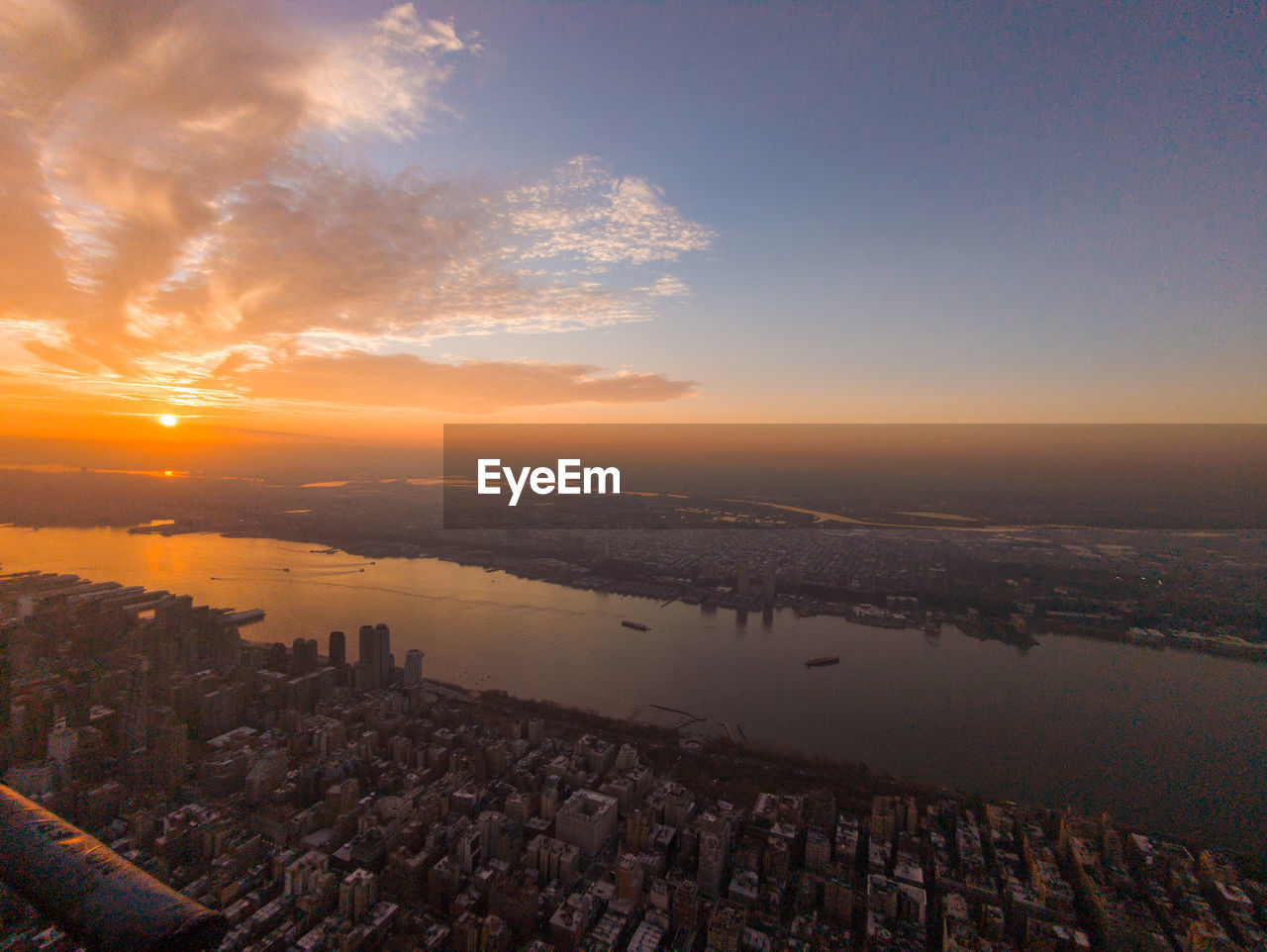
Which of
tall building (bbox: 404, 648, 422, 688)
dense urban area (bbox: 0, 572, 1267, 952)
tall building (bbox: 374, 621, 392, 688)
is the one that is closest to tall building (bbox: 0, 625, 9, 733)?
dense urban area (bbox: 0, 572, 1267, 952)

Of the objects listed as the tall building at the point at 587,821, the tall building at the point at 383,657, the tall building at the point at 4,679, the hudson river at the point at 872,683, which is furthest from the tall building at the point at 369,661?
the tall building at the point at 587,821

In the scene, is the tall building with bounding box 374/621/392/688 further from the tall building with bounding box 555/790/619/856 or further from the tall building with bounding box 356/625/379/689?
the tall building with bounding box 555/790/619/856

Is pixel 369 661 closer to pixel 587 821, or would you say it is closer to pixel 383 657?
pixel 383 657

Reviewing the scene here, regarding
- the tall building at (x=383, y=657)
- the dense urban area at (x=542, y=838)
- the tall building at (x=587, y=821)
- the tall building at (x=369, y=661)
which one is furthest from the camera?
the tall building at (x=383, y=657)

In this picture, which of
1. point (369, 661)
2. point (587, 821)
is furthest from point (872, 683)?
point (369, 661)

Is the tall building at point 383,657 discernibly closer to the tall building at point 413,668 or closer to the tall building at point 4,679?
the tall building at point 413,668

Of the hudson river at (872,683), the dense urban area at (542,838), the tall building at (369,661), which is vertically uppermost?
the tall building at (369,661)

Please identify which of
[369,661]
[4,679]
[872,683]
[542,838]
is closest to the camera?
[542,838]
